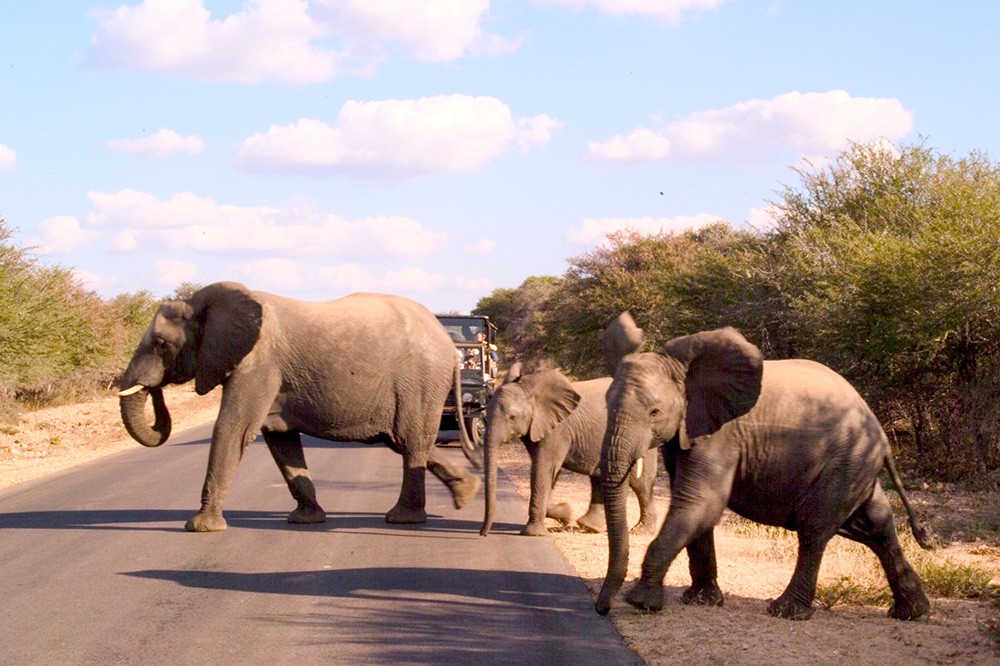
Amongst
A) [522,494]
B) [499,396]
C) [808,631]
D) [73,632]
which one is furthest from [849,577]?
[522,494]

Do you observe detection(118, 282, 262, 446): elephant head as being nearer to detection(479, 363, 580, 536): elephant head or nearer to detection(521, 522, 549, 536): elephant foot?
detection(479, 363, 580, 536): elephant head

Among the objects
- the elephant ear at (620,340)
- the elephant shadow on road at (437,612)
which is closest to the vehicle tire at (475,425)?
the elephant shadow on road at (437,612)

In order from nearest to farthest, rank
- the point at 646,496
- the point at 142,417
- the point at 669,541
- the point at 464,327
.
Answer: the point at 669,541 → the point at 646,496 → the point at 142,417 → the point at 464,327

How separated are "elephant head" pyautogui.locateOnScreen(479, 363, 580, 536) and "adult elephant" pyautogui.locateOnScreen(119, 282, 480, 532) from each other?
3.91 feet

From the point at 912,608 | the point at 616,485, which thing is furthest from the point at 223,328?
the point at 912,608

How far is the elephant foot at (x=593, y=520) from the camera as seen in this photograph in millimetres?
12180

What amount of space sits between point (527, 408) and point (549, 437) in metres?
0.44

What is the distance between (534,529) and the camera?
11.7 metres

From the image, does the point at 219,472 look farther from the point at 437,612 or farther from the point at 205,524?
the point at 437,612

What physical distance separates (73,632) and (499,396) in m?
5.21

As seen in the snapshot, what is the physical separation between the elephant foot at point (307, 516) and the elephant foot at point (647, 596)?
5.20 metres

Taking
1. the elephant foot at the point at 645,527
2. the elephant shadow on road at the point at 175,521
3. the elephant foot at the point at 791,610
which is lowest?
the elephant shadow on road at the point at 175,521

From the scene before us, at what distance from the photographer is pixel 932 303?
51.7 ft

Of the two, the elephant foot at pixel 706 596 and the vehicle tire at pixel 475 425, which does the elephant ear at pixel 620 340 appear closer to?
the elephant foot at pixel 706 596
